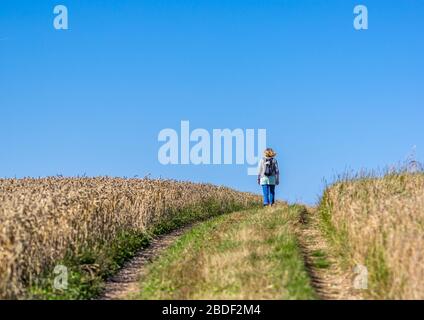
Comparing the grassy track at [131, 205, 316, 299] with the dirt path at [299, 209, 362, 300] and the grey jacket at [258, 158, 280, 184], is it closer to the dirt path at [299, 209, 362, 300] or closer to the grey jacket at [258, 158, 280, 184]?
the dirt path at [299, 209, 362, 300]

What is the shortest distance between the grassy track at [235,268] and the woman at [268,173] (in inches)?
316

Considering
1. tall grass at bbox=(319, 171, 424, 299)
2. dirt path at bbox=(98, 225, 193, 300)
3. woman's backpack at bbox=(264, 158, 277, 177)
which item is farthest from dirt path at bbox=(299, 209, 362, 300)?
woman's backpack at bbox=(264, 158, 277, 177)

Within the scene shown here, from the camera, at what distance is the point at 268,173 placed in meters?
29.1

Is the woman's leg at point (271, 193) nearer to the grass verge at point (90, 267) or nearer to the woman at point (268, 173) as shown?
the woman at point (268, 173)

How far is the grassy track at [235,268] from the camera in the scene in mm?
12422

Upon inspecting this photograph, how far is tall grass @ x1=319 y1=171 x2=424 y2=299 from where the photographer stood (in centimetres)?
1190

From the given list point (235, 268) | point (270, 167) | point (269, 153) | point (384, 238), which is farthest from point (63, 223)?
point (269, 153)

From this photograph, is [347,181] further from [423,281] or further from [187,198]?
[423,281]

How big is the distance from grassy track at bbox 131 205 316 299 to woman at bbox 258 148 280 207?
803cm

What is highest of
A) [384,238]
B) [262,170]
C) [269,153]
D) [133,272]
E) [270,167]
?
[269,153]

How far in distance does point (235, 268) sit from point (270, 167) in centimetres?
1547

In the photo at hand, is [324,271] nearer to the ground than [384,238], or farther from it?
nearer to the ground

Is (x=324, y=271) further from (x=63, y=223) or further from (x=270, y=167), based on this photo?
(x=270, y=167)
